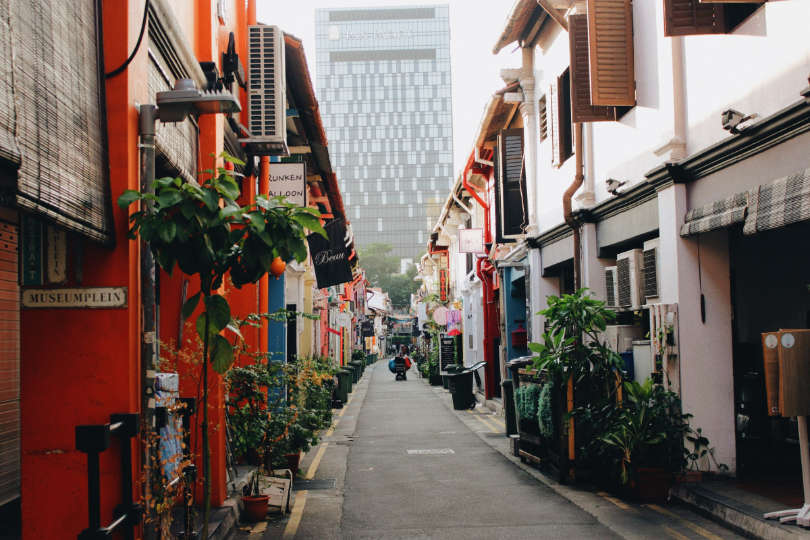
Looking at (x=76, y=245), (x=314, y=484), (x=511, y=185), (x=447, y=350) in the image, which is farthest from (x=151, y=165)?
(x=447, y=350)

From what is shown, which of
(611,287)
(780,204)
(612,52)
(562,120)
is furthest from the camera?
(562,120)

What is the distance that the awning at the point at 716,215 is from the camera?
25.3 feet

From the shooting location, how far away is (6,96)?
3865mm

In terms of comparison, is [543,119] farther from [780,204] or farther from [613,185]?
[780,204]

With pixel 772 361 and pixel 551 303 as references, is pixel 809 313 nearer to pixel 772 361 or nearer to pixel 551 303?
pixel 551 303

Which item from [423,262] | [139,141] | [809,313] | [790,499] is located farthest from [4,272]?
[423,262]

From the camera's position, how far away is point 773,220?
7020mm

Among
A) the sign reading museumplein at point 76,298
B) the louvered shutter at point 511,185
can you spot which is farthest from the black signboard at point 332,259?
the sign reading museumplein at point 76,298

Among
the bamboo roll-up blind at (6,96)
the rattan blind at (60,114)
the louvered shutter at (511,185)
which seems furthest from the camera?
the louvered shutter at (511,185)

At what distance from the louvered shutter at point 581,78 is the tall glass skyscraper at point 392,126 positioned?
399 feet

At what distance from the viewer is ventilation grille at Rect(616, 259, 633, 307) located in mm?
10750

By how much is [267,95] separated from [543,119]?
7.01m

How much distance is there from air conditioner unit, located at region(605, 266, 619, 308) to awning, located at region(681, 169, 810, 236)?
268cm

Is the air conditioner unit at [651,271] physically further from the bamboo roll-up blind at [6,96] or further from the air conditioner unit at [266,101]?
the bamboo roll-up blind at [6,96]
